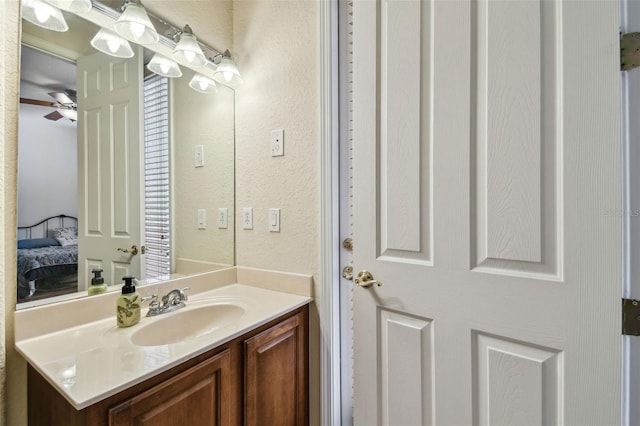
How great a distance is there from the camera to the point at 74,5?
1.00 metres

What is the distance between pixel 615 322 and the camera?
26.3 inches

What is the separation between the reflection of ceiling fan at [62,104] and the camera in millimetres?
952

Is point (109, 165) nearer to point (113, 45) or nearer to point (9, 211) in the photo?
point (9, 211)

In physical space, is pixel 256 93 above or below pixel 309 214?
above

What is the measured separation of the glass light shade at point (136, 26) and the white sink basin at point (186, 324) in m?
1.11

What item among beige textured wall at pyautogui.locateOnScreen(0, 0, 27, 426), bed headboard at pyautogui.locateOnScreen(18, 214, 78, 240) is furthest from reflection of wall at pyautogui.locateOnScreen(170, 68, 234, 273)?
beige textured wall at pyautogui.locateOnScreen(0, 0, 27, 426)

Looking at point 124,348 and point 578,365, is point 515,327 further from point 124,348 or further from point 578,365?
point 124,348

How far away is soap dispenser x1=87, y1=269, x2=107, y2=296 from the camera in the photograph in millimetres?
1047

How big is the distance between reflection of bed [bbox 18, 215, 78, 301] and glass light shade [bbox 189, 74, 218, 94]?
2.72ft

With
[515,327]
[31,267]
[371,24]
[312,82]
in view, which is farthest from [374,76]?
[31,267]

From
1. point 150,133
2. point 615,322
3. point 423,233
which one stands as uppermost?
point 150,133

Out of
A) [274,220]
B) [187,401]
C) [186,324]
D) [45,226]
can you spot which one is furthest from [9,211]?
[274,220]

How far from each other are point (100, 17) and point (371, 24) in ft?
3.31

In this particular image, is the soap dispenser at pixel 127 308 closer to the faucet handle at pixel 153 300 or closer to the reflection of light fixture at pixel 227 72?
the faucet handle at pixel 153 300
